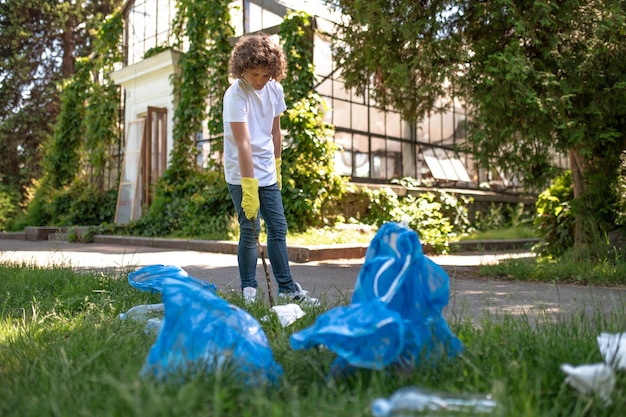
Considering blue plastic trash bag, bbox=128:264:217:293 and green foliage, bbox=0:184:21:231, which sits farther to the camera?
green foliage, bbox=0:184:21:231

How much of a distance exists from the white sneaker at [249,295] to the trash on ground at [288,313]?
414 millimetres

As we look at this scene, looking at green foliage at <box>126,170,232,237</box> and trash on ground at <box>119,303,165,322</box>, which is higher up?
green foliage at <box>126,170,232,237</box>

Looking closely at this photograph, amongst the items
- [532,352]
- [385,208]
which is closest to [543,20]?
[532,352]

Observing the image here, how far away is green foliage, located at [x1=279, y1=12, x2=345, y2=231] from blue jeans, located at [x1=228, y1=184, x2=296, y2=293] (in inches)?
229

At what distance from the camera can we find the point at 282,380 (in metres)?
1.84

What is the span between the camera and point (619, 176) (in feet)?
19.5

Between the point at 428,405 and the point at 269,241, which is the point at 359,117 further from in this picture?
the point at 428,405

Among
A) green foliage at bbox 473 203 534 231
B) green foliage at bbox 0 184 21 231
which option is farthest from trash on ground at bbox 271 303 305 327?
green foliage at bbox 0 184 21 231

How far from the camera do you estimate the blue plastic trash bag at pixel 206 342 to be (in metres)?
1.79

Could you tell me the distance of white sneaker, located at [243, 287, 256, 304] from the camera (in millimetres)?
3492

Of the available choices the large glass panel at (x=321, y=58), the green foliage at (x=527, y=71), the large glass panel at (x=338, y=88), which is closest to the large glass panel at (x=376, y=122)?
the large glass panel at (x=338, y=88)

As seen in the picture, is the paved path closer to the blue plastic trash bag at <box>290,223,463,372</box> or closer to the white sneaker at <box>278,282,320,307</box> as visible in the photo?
the white sneaker at <box>278,282,320,307</box>

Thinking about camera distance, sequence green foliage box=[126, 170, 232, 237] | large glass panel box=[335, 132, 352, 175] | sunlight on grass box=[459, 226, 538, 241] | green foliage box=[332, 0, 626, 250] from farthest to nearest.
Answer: large glass panel box=[335, 132, 352, 175], sunlight on grass box=[459, 226, 538, 241], green foliage box=[126, 170, 232, 237], green foliage box=[332, 0, 626, 250]

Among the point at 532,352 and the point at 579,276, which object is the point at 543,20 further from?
the point at 532,352
